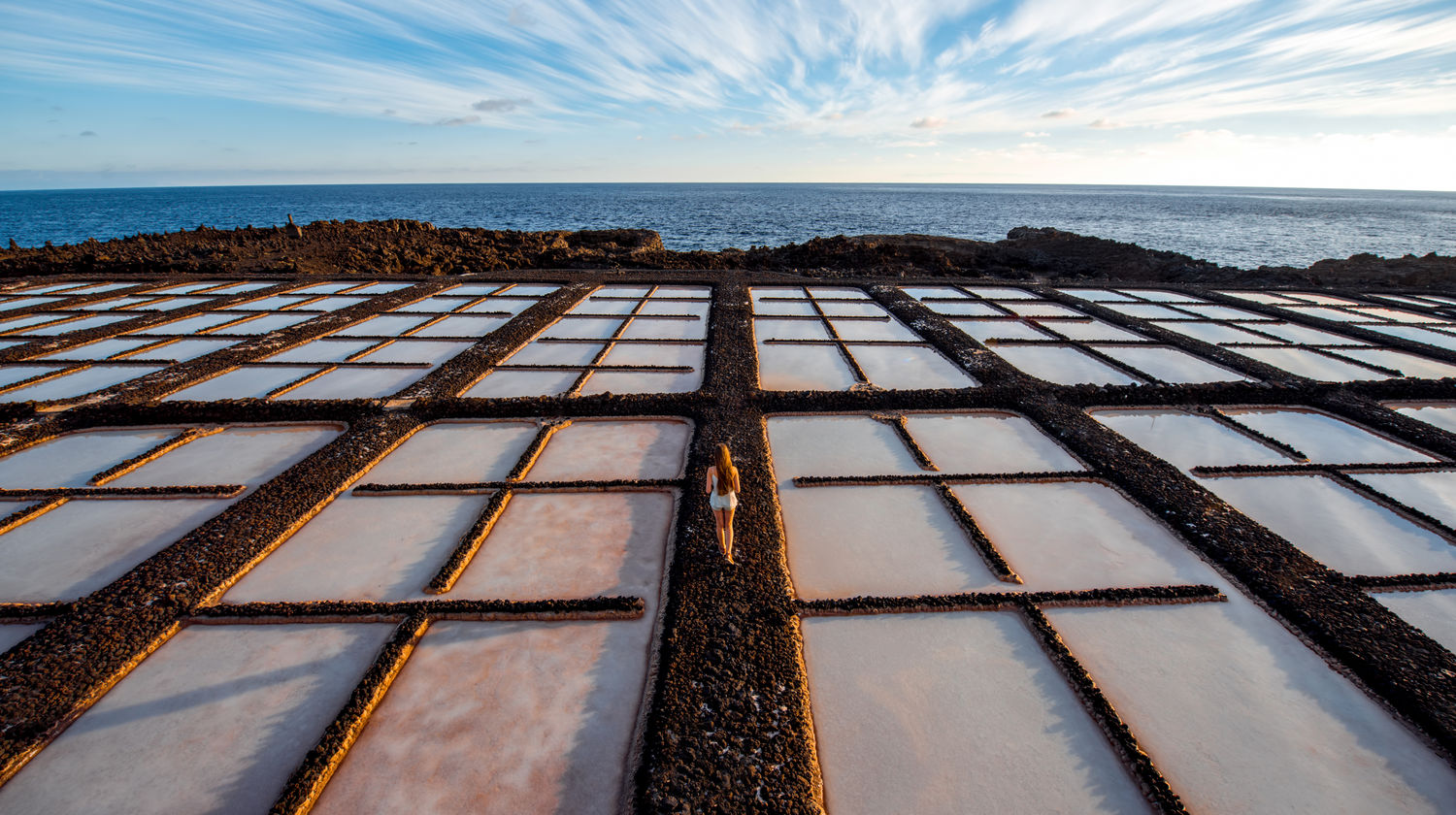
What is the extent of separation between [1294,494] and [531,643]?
7.95 metres

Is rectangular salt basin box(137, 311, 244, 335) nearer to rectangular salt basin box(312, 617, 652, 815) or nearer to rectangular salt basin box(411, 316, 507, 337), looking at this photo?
rectangular salt basin box(411, 316, 507, 337)

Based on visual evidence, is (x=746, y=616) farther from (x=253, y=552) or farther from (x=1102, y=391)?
(x=1102, y=391)

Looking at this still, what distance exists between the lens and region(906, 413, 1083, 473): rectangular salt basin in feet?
23.0

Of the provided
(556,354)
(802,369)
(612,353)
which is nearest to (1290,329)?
(802,369)

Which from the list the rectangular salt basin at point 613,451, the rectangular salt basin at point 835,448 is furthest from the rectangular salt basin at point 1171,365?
the rectangular salt basin at point 613,451

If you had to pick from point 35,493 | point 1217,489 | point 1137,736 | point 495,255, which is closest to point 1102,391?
point 1217,489

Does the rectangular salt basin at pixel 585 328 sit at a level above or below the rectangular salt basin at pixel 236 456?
above

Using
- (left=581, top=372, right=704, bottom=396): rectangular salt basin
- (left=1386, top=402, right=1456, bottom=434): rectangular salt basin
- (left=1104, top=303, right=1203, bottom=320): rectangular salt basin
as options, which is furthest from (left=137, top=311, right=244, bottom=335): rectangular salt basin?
(left=1386, top=402, right=1456, bottom=434): rectangular salt basin

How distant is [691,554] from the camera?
204 inches

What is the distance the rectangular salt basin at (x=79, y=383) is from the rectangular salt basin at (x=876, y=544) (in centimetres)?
1072

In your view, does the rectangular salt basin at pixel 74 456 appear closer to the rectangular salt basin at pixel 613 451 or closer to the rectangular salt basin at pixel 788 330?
the rectangular salt basin at pixel 613 451

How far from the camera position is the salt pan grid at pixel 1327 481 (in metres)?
5.42

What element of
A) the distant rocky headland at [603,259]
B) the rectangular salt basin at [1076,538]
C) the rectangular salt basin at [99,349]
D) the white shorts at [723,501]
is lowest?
the rectangular salt basin at [1076,538]

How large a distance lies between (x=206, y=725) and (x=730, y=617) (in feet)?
11.1
